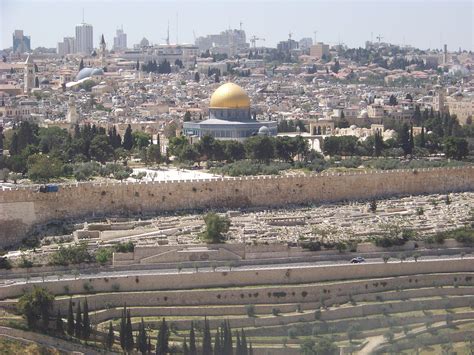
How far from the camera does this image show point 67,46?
12019 centimetres

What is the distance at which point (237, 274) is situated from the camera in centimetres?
2353

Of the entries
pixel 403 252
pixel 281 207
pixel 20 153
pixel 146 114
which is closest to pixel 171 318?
pixel 403 252

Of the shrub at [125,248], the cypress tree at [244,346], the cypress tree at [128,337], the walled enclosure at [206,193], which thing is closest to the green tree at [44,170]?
the walled enclosure at [206,193]

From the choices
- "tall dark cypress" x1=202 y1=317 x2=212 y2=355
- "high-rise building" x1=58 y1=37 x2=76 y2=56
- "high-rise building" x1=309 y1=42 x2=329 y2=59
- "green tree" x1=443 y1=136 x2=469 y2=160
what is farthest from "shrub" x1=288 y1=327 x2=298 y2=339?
"high-rise building" x1=58 y1=37 x2=76 y2=56

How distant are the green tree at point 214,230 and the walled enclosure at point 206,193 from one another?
2.60 m

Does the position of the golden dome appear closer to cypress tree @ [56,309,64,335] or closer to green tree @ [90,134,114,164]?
green tree @ [90,134,114,164]

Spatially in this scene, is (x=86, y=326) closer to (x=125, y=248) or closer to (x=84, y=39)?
(x=125, y=248)

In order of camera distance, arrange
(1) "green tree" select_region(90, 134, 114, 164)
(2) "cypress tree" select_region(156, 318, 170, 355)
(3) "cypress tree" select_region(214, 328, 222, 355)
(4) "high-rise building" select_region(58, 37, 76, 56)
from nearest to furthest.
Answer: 1. (3) "cypress tree" select_region(214, 328, 222, 355)
2. (2) "cypress tree" select_region(156, 318, 170, 355)
3. (1) "green tree" select_region(90, 134, 114, 164)
4. (4) "high-rise building" select_region(58, 37, 76, 56)

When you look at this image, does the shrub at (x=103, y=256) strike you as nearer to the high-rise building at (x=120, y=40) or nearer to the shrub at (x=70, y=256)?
the shrub at (x=70, y=256)

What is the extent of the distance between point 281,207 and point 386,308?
643 cm

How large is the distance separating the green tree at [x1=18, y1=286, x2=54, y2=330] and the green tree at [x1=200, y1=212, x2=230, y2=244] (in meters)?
4.19

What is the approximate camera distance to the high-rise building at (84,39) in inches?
4579

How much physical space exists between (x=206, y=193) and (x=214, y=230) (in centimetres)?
337

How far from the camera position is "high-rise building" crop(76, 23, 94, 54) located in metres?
116
